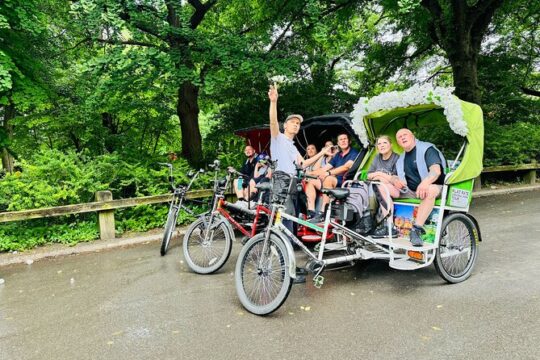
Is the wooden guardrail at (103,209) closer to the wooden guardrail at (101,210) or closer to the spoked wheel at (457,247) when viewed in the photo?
the wooden guardrail at (101,210)

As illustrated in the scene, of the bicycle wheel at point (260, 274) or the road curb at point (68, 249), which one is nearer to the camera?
the bicycle wheel at point (260, 274)

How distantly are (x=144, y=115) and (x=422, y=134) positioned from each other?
8283 millimetres

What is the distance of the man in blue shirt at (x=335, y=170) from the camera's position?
216 inches

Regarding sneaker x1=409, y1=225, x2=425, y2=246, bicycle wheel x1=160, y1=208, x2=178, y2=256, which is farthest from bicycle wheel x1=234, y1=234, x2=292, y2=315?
bicycle wheel x1=160, y1=208, x2=178, y2=256

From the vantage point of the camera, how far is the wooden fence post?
6.61 m

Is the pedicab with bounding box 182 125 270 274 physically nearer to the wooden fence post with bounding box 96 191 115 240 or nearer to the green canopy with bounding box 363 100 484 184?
the green canopy with bounding box 363 100 484 184

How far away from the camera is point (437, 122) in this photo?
223 inches

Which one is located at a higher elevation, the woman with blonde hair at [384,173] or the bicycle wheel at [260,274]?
the woman with blonde hair at [384,173]

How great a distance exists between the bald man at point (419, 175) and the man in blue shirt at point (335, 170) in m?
1.12

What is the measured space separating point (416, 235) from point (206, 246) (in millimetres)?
2565

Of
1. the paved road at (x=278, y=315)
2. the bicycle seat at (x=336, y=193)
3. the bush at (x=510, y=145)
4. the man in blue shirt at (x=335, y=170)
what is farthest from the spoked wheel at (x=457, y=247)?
the bush at (x=510, y=145)

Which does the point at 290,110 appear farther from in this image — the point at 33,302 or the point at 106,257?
the point at 33,302

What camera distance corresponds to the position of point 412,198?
4.71 metres

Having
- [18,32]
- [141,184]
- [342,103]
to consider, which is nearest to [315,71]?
[342,103]
